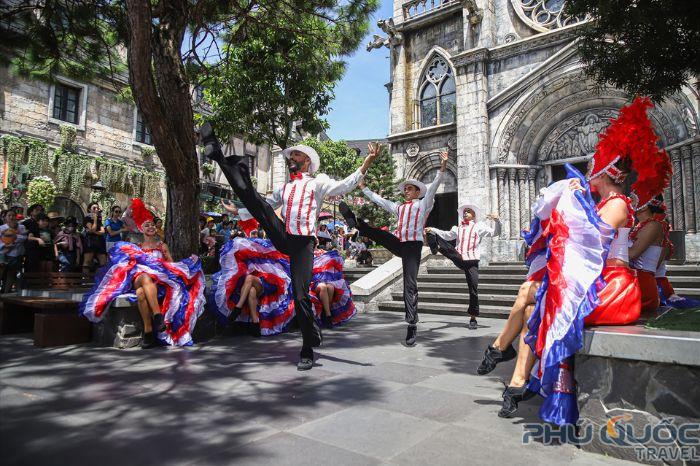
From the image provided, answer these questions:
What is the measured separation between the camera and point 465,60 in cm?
1634

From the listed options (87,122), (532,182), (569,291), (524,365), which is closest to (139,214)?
(524,365)

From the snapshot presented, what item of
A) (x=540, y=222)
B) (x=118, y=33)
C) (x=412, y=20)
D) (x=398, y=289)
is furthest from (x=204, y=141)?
→ (x=412, y=20)

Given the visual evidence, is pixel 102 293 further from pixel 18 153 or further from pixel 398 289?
pixel 18 153

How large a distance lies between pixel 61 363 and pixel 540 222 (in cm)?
476

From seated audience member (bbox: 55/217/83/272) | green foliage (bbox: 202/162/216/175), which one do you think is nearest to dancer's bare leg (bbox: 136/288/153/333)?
seated audience member (bbox: 55/217/83/272)

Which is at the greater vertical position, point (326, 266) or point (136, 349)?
point (326, 266)

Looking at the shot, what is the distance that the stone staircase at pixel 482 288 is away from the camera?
27.7ft

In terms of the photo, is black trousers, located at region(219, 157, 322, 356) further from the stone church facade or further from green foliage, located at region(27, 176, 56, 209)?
green foliage, located at region(27, 176, 56, 209)

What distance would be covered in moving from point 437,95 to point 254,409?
57.1 feet

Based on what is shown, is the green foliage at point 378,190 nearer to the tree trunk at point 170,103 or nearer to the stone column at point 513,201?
the stone column at point 513,201

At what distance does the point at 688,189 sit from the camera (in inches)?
468

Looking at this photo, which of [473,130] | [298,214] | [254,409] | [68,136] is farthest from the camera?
[68,136]

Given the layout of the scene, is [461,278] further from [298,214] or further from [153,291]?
[153,291]

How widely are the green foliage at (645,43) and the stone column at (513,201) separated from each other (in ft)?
33.0
